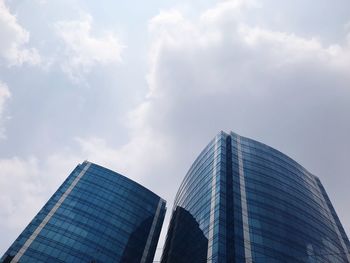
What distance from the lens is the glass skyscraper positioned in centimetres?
7394

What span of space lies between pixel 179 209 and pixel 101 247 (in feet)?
80.5

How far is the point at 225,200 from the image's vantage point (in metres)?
65.9

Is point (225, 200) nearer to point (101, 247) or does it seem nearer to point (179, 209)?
point (179, 209)

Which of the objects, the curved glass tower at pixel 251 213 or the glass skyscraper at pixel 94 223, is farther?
the glass skyscraper at pixel 94 223

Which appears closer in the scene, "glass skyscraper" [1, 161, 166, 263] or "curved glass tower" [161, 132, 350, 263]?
"curved glass tower" [161, 132, 350, 263]

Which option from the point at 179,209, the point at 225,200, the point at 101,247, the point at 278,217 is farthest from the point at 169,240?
the point at 278,217

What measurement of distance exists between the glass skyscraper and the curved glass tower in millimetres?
10467

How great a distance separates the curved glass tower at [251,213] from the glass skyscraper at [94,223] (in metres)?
10.5

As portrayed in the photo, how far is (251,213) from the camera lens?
211ft

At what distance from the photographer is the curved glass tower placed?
58.4 meters

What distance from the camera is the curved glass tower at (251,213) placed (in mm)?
58438

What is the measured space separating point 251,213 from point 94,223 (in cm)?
4530

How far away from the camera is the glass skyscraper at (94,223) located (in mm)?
73938

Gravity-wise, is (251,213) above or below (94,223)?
below
